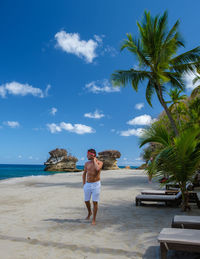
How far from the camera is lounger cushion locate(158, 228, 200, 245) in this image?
295 cm

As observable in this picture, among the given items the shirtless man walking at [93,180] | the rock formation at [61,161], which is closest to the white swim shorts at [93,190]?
the shirtless man walking at [93,180]

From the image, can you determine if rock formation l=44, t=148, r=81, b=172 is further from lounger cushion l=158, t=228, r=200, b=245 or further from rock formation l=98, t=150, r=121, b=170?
lounger cushion l=158, t=228, r=200, b=245

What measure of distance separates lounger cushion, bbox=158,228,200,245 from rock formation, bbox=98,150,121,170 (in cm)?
3711

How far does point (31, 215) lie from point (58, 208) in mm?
1191

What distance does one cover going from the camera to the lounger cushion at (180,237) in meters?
2.95

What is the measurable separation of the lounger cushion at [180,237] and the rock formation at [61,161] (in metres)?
57.4

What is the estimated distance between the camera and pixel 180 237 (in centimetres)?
307

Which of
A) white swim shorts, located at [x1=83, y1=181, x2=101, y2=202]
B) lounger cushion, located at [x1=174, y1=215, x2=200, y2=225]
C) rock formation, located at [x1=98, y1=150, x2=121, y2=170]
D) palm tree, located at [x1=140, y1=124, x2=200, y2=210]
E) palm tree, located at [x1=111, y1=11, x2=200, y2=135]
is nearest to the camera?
lounger cushion, located at [x1=174, y1=215, x2=200, y2=225]

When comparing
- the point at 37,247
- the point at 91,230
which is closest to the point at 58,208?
the point at 91,230

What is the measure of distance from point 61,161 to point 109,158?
2415 centimetres

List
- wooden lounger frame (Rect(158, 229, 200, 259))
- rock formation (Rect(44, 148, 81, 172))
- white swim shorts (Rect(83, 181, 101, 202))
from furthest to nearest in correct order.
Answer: rock formation (Rect(44, 148, 81, 172))
white swim shorts (Rect(83, 181, 101, 202))
wooden lounger frame (Rect(158, 229, 200, 259))

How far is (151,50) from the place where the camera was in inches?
444

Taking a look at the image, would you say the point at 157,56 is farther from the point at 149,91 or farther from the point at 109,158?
the point at 109,158

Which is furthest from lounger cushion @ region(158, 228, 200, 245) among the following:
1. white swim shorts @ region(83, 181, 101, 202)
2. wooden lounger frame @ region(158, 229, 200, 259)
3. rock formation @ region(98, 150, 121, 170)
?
rock formation @ region(98, 150, 121, 170)
